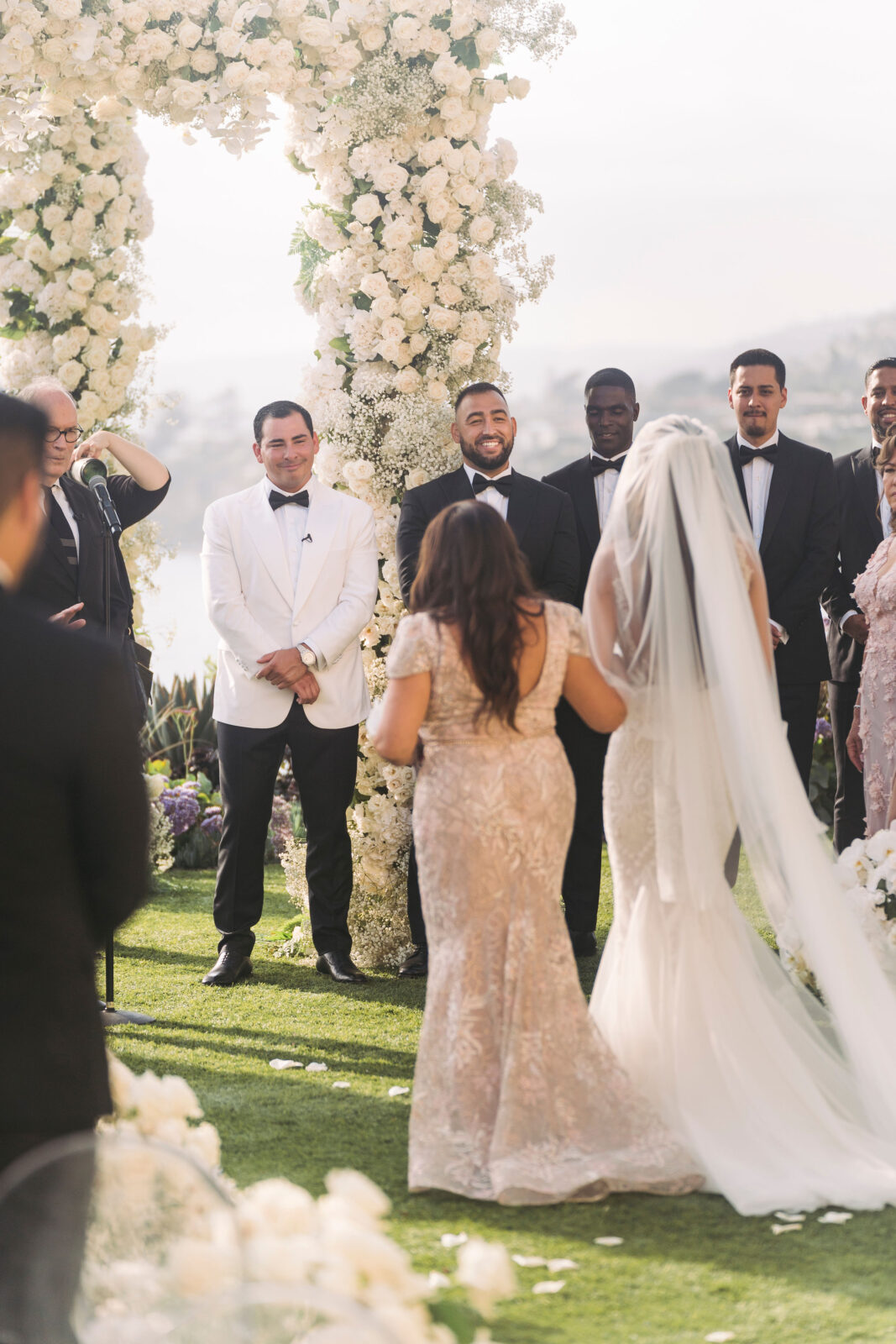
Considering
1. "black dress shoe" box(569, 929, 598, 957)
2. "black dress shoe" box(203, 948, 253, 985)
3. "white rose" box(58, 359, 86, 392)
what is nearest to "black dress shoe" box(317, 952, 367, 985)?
"black dress shoe" box(203, 948, 253, 985)

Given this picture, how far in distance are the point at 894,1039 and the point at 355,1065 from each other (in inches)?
70.9

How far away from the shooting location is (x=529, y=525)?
5.36 m

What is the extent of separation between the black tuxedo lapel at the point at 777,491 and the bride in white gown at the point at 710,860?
1792 millimetres

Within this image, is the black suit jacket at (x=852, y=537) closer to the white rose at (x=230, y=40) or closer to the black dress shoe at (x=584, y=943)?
the black dress shoe at (x=584, y=943)

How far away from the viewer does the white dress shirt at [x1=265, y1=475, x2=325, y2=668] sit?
212 inches

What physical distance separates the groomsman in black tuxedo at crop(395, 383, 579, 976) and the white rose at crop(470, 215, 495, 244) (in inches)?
27.9

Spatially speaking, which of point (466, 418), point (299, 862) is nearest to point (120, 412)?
point (466, 418)

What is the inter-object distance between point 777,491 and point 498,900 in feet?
8.98

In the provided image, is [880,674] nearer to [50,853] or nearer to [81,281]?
[81,281]

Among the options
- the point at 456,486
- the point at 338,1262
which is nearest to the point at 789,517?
the point at 456,486

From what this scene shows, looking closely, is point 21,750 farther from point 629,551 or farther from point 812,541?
point 812,541

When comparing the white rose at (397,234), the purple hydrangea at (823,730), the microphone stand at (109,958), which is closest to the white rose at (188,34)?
the white rose at (397,234)

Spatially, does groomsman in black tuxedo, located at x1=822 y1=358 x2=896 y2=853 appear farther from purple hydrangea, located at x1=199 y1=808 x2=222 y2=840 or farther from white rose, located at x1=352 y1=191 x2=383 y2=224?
purple hydrangea, located at x1=199 y1=808 x2=222 y2=840

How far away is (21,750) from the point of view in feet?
5.63
